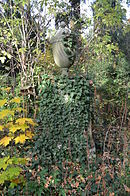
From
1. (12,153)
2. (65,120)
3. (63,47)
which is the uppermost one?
(63,47)

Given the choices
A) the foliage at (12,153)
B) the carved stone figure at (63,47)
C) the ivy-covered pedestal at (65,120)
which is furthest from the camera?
the carved stone figure at (63,47)

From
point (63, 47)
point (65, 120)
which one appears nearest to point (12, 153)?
point (65, 120)

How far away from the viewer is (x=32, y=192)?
8.03 ft

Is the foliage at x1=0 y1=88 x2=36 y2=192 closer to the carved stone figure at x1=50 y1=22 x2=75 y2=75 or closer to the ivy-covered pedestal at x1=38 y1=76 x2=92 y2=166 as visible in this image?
the ivy-covered pedestal at x1=38 y1=76 x2=92 y2=166

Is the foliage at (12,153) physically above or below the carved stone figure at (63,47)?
below

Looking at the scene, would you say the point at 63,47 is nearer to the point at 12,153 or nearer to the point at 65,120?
the point at 65,120

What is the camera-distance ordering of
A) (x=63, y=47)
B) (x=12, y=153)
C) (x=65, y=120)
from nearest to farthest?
(x=12, y=153)
(x=65, y=120)
(x=63, y=47)

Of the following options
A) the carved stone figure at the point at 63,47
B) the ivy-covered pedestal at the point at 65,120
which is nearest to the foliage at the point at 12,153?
the ivy-covered pedestal at the point at 65,120

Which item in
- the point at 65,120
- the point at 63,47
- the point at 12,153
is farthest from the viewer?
the point at 63,47

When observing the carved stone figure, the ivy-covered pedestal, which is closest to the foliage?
the ivy-covered pedestal

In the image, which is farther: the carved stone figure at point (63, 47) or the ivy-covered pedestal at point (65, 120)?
the carved stone figure at point (63, 47)

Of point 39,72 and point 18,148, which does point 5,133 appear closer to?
point 18,148

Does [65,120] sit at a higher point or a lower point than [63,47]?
lower

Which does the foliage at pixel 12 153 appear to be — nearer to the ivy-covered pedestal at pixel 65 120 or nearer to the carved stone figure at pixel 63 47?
the ivy-covered pedestal at pixel 65 120
